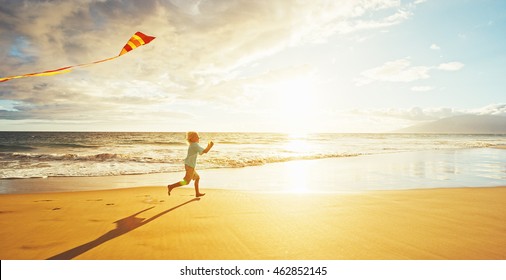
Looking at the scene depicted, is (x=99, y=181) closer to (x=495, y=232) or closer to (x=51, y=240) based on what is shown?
(x=51, y=240)

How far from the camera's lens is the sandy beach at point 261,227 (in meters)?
3.91

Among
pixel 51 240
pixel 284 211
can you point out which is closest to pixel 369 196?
pixel 284 211

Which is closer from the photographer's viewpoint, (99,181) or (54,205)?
(54,205)

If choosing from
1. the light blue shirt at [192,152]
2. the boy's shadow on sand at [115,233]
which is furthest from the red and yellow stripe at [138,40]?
the boy's shadow on sand at [115,233]

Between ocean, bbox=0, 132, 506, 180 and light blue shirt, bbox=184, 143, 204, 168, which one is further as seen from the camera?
ocean, bbox=0, 132, 506, 180

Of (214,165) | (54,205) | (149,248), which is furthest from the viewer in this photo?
(214,165)

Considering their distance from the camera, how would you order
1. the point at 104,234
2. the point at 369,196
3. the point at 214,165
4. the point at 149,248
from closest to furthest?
the point at 149,248 → the point at 104,234 → the point at 369,196 → the point at 214,165

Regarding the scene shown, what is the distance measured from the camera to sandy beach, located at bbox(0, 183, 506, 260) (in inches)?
154

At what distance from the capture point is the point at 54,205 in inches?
273

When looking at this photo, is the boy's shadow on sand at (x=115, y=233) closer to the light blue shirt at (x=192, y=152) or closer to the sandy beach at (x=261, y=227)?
the sandy beach at (x=261, y=227)

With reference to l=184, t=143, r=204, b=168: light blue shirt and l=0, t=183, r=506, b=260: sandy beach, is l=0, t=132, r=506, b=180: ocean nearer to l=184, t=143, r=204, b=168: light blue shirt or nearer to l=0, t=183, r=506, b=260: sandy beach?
l=184, t=143, r=204, b=168: light blue shirt

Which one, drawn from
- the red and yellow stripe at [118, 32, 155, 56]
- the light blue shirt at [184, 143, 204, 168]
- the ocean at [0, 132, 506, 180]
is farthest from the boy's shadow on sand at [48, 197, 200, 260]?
the ocean at [0, 132, 506, 180]

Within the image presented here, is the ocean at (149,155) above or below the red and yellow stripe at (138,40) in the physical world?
below

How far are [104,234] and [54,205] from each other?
133 inches
